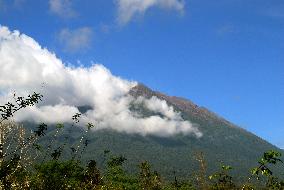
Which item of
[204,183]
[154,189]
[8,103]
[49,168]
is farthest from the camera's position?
[49,168]

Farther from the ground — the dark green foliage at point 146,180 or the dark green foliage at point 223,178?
the dark green foliage at point 146,180

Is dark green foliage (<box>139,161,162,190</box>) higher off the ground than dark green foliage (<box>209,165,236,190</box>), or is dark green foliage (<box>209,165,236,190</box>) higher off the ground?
dark green foliage (<box>139,161,162,190</box>)

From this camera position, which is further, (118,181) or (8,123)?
(118,181)

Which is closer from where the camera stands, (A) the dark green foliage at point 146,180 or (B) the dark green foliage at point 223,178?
(B) the dark green foliage at point 223,178

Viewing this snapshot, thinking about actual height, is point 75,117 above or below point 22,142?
above

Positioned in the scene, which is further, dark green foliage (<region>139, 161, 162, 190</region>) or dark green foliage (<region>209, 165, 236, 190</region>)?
dark green foliage (<region>139, 161, 162, 190</region>)

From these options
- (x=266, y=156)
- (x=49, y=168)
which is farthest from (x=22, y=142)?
(x=49, y=168)

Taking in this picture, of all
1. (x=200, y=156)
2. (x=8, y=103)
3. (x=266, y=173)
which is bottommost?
(x=266, y=173)

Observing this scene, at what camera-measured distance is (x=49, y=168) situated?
199ft

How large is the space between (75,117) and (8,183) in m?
29.9

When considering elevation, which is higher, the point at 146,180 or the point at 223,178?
the point at 146,180

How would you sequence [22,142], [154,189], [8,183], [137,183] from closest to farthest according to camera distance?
[8,183] → [22,142] → [154,189] → [137,183]

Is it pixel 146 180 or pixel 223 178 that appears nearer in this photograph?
pixel 223 178

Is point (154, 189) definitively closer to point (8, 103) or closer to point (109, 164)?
point (8, 103)
